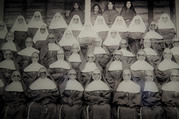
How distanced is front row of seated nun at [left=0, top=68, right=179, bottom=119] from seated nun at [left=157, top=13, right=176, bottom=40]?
0.44 meters

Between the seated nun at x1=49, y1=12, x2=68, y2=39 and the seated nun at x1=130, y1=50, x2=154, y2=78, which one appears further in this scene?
the seated nun at x1=49, y1=12, x2=68, y2=39

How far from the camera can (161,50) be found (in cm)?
273

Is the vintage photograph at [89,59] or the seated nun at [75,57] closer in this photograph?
the vintage photograph at [89,59]

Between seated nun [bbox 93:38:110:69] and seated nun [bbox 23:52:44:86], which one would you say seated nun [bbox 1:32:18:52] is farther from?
seated nun [bbox 93:38:110:69]

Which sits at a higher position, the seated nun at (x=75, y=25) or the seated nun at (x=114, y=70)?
the seated nun at (x=75, y=25)

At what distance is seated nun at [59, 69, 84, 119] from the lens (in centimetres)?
257

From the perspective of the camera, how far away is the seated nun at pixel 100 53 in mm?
2721

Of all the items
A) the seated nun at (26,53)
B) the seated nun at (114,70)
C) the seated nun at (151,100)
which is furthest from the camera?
the seated nun at (26,53)

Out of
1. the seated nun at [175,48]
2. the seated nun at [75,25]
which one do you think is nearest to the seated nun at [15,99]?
the seated nun at [75,25]

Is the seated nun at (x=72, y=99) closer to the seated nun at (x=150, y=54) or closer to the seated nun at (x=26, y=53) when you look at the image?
the seated nun at (x=26, y=53)

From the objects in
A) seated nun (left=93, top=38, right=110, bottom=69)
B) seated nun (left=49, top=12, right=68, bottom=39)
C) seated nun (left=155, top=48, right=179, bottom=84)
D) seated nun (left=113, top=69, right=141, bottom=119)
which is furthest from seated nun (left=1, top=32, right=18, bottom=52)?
Result: seated nun (left=155, top=48, right=179, bottom=84)

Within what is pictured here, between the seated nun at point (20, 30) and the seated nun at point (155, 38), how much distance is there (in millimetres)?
1408

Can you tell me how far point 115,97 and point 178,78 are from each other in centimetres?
72

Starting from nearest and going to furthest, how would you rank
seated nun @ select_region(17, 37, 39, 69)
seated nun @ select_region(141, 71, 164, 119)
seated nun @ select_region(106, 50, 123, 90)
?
seated nun @ select_region(141, 71, 164, 119), seated nun @ select_region(106, 50, 123, 90), seated nun @ select_region(17, 37, 39, 69)
